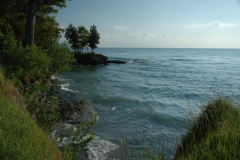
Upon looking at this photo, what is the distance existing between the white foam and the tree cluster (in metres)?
48.8

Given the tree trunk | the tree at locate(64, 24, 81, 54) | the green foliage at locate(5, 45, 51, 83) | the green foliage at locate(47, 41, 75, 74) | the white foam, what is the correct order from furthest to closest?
the tree at locate(64, 24, 81, 54) → the green foliage at locate(47, 41, 75, 74) → the tree trunk → the green foliage at locate(5, 45, 51, 83) → the white foam

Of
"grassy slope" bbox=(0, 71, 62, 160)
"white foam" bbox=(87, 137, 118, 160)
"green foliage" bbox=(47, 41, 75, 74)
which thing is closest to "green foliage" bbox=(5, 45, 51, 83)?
"green foliage" bbox=(47, 41, 75, 74)

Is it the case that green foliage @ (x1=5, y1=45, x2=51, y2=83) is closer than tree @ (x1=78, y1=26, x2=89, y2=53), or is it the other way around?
green foliage @ (x1=5, y1=45, x2=51, y2=83)

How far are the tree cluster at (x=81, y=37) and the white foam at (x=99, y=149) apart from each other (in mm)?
48844

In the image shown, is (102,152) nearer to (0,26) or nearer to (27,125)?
(27,125)

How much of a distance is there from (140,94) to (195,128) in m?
13.9

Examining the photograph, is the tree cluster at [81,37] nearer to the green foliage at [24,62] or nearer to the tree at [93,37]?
the tree at [93,37]

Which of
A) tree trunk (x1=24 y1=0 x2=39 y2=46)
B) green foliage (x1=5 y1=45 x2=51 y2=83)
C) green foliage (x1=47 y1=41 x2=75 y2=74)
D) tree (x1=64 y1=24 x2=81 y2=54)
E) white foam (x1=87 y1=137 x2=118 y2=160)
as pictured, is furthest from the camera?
tree (x1=64 y1=24 x2=81 y2=54)

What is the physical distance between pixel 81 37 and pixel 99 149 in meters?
51.9

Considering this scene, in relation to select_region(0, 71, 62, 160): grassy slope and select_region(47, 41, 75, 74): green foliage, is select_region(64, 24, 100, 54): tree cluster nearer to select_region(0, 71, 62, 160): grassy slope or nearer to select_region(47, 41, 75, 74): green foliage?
select_region(47, 41, 75, 74): green foliage

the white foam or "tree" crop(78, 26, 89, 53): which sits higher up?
"tree" crop(78, 26, 89, 53)

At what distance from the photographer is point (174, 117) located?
13203mm

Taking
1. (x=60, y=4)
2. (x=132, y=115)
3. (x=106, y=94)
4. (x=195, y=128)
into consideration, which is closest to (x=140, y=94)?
(x=106, y=94)

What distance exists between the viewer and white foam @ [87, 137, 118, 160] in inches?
303
